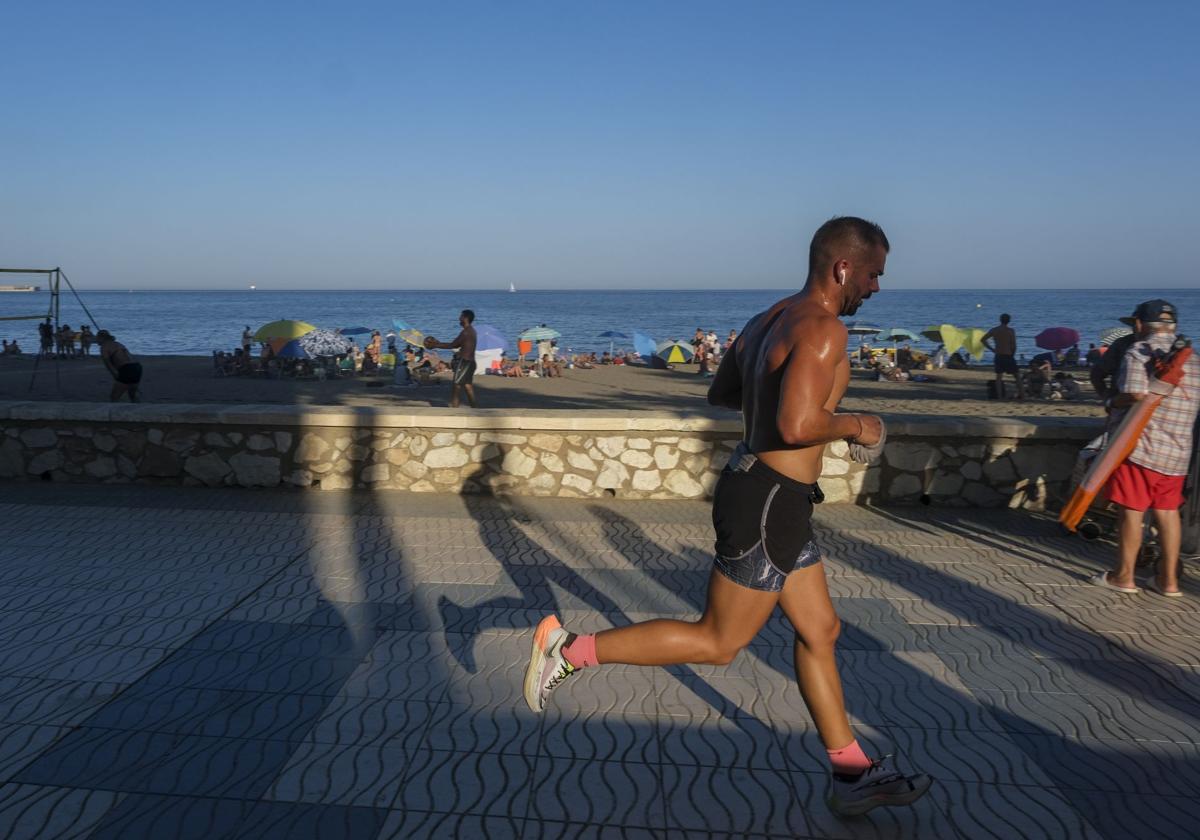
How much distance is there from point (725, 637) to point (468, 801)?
978mm

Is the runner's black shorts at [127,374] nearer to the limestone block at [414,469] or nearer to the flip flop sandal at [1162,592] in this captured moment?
the limestone block at [414,469]

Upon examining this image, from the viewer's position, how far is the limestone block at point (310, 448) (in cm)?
763

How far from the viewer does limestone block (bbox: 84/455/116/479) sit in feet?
25.5

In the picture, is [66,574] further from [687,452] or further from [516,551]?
[687,452]

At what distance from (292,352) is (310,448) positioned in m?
17.6

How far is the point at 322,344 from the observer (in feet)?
80.7

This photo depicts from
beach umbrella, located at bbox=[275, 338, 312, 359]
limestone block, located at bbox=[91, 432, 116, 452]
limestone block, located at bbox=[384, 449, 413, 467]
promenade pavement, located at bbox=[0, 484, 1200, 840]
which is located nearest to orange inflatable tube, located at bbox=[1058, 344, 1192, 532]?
promenade pavement, located at bbox=[0, 484, 1200, 840]

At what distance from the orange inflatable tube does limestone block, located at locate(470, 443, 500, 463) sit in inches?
166

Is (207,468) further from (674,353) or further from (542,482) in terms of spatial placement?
(674,353)

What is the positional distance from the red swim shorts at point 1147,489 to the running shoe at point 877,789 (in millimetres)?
2999

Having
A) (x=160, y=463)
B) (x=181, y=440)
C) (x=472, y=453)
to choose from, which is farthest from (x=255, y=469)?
(x=472, y=453)

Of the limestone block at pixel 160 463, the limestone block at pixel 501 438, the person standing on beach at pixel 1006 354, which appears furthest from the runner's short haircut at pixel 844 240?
the person standing on beach at pixel 1006 354

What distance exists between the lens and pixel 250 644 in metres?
4.38

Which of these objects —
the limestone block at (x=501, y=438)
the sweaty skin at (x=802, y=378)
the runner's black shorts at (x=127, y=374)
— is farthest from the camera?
the runner's black shorts at (x=127, y=374)
